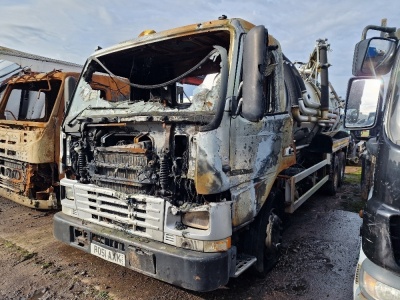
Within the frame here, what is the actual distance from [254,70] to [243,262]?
174 cm

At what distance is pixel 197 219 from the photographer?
2.60 m

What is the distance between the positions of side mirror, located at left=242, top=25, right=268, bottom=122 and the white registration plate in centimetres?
171

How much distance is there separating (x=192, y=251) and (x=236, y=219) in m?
0.46

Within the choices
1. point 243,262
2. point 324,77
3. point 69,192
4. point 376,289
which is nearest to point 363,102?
point 376,289

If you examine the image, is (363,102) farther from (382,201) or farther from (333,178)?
(333,178)

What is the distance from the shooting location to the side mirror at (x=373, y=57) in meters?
2.46

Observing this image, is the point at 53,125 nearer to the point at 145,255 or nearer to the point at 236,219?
the point at 145,255

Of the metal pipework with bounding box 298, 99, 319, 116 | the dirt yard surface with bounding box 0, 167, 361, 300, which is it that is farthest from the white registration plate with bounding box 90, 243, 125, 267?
the metal pipework with bounding box 298, 99, 319, 116

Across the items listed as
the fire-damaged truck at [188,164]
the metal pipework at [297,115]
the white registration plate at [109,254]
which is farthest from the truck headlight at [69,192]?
the metal pipework at [297,115]

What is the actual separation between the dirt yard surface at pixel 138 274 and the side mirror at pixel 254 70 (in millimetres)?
1834

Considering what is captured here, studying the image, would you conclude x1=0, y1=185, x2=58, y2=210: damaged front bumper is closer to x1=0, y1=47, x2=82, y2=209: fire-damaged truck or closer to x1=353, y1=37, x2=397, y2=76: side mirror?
x1=0, y1=47, x2=82, y2=209: fire-damaged truck

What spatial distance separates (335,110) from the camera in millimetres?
6918

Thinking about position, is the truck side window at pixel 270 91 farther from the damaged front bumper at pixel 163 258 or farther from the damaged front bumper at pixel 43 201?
the damaged front bumper at pixel 43 201

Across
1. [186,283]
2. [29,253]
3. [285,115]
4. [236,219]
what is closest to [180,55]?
[285,115]
